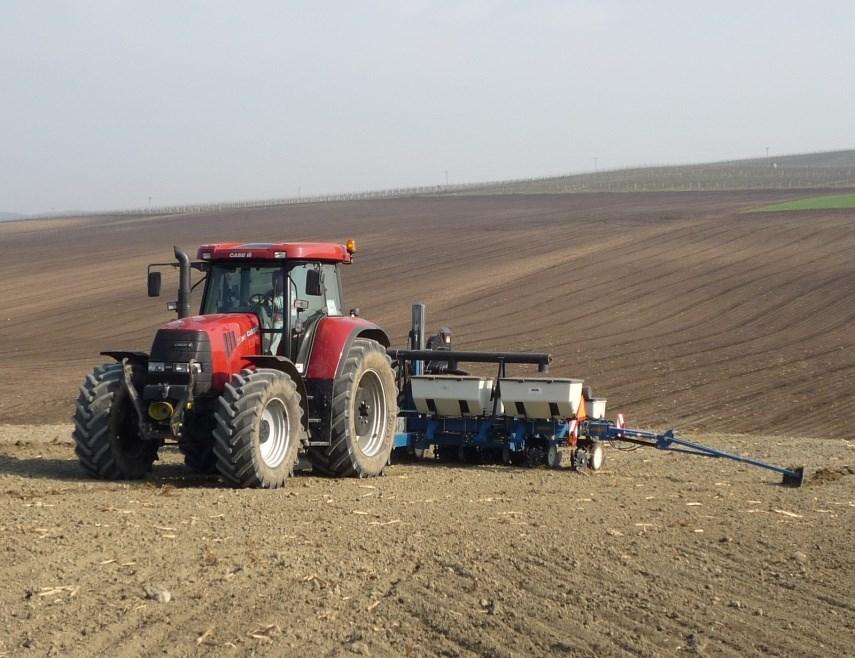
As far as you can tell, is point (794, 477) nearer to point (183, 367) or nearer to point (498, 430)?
point (498, 430)

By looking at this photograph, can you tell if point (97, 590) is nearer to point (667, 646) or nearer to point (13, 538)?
point (13, 538)

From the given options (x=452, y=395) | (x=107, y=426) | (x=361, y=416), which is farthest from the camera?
(x=452, y=395)

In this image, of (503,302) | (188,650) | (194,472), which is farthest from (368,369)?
(503,302)

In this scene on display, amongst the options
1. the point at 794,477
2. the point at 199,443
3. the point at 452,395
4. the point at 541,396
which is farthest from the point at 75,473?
the point at 794,477

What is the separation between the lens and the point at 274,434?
1128 centimetres

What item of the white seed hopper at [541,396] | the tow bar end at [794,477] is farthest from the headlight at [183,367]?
the tow bar end at [794,477]

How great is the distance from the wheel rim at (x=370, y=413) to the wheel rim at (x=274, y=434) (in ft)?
4.48

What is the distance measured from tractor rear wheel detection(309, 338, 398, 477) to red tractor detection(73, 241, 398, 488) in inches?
0.5

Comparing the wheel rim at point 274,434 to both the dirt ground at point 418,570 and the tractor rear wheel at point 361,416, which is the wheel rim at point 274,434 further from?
the tractor rear wheel at point 361,416

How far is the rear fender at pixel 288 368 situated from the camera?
1143 cm

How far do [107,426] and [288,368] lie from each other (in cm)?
168

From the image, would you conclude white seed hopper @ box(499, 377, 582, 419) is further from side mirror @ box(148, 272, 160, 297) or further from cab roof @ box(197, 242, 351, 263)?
side mirror @ box(148, 272, 160, 297)

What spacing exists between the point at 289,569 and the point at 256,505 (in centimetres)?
227

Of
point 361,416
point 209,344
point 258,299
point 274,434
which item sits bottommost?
point 361,416
